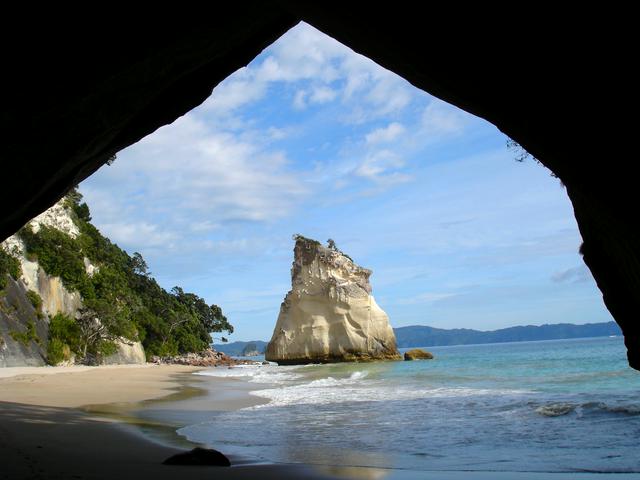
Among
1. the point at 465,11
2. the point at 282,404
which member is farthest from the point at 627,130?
the point at 282,404

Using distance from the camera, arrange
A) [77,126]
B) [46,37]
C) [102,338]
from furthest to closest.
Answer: [102,338] < [77,126] < [46,37]

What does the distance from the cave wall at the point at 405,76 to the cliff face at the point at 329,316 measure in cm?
4961

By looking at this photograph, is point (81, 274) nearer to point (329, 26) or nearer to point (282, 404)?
point (282, 404)

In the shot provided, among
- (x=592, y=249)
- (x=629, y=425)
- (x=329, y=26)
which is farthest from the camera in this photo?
(x=629, y=425)

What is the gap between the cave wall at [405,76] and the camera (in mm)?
3650

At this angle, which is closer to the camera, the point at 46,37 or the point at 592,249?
the point at 46,37

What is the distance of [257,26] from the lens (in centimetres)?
659

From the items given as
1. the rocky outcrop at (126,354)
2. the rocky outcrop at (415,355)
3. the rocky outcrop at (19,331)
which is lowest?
the rocky outcrop at (415,355)

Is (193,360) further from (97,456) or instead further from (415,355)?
(97,456)

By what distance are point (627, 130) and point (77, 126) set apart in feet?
17.1

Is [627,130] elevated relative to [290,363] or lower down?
elevated

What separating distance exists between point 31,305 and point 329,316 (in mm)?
29325

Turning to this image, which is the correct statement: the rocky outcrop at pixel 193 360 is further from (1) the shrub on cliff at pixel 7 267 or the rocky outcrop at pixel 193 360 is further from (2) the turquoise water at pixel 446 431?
(2) the turquoise water at pixel 446 431

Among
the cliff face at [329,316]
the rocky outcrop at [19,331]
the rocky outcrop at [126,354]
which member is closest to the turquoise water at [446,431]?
the rocky outcrop at [19,331]
